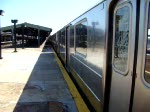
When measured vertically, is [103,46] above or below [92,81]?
above

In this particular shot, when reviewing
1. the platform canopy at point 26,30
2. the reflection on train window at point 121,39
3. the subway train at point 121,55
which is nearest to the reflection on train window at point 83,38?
the subway train at point 121,55

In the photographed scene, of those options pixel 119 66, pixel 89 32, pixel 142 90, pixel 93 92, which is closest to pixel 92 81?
pixel 93 92

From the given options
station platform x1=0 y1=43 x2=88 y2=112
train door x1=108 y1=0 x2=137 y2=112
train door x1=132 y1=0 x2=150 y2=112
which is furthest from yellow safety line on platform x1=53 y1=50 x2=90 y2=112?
train door x1=132 y1=0 x2=150 y2=112

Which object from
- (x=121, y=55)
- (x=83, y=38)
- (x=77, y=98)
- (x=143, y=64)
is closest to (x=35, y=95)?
(x=77, y=98)

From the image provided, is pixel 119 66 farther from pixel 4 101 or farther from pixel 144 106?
pixel 4 101

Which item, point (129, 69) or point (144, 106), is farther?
point (129, 69)

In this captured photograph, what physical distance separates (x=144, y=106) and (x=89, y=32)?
320cm

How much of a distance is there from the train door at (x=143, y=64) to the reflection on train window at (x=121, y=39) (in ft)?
1.53

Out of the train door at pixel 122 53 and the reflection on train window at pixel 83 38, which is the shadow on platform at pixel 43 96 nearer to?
the reflection on train window at pixel 83 38

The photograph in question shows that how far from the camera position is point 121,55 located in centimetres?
376

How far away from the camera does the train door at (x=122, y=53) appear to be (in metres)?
3.36

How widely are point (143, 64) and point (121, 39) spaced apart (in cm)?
81

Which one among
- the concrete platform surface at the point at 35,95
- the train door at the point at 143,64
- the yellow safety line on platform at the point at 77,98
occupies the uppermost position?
the train door at the point at 143,64

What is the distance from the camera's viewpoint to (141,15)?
3055 mm
